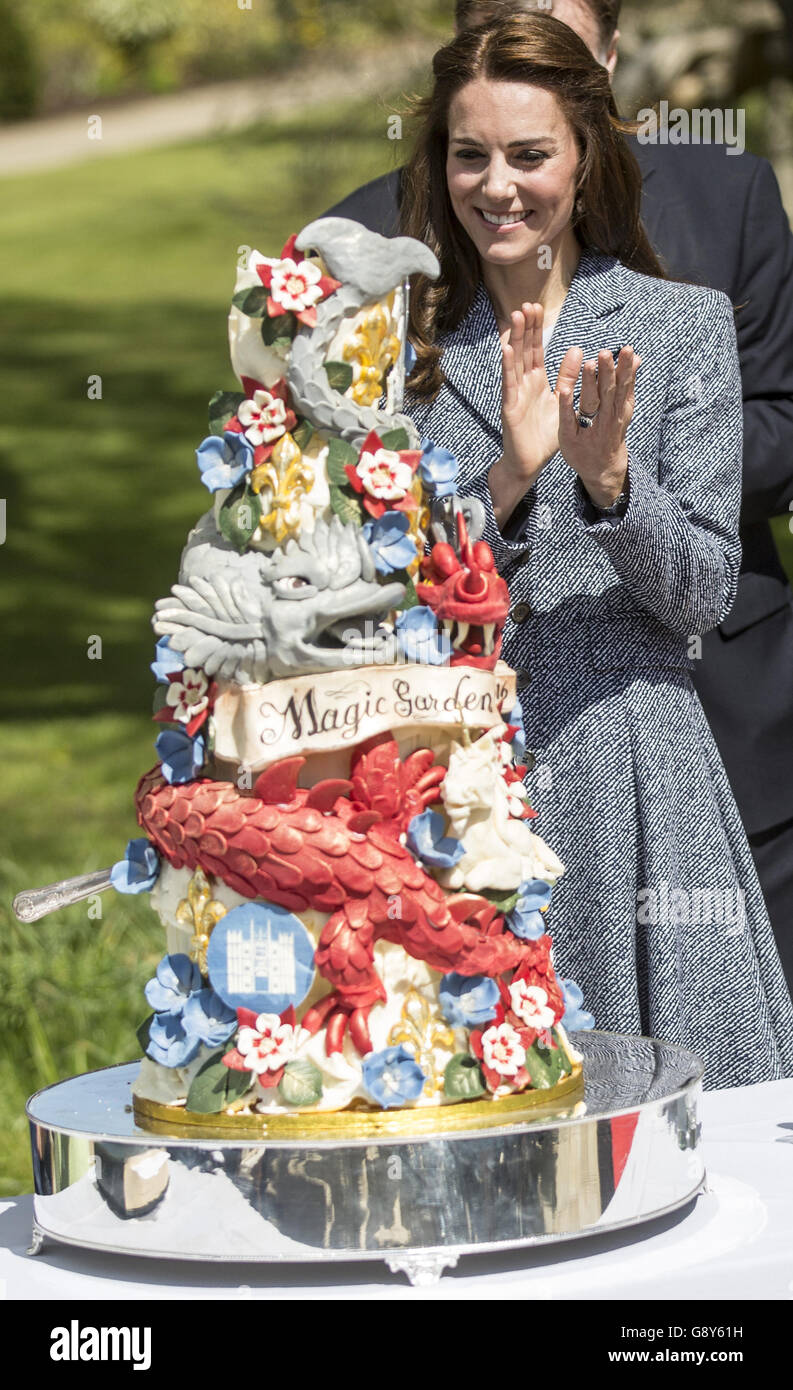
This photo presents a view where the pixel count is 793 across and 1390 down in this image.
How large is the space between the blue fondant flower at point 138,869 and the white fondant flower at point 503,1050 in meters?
0.40

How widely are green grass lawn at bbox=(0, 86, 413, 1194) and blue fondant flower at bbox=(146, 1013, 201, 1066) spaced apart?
1.72 metres

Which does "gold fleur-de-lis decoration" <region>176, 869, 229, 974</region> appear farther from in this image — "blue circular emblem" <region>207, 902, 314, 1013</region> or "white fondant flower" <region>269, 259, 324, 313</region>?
"white fondant flower" <region>269, 259, 324, 313</region>

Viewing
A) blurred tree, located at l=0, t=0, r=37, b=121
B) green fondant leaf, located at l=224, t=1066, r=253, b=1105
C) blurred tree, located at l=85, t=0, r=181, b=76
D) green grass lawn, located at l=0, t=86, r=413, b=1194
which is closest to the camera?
green fondant leaf, located at l=224, t=1066, r=253, b=1105

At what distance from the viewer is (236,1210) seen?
1768 mm

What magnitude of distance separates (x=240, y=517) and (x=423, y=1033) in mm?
561

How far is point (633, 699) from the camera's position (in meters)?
2.44

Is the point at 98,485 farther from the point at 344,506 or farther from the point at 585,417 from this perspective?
the point at 344,506

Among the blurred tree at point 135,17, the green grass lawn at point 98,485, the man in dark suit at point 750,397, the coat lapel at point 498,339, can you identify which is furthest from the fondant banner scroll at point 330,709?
the blurred tree at point 135,17

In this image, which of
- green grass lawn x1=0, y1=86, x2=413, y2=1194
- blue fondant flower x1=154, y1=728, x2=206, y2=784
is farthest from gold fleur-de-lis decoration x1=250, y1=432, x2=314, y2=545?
green grass lawn x1=0, y1=86, x2=413, y2=1194

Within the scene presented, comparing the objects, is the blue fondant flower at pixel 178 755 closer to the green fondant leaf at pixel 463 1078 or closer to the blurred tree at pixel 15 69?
the green fondant leaf at pixel 463 1078

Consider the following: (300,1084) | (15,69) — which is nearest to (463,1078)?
(300,1084)

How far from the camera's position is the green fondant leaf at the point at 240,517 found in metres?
1.89

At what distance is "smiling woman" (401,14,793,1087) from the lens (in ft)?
7.52

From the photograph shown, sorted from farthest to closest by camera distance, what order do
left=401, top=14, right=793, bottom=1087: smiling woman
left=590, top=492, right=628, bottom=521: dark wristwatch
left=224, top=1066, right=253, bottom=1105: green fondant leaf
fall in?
left=401, top=14, right=793, bottom=1087: smiling woman
left=590, top=492, right=628, bottom=521: dark wristwatch
left=224, top=1066, right=253, bottom=1105: green fondant leaf
